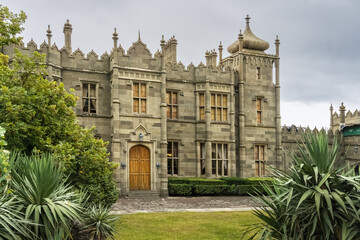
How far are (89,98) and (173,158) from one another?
6817mm

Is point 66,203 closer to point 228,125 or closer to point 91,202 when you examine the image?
point 91,202

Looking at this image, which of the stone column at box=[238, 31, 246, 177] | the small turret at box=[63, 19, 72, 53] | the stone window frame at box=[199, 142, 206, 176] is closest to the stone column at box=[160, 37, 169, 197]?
the stone window frame at box=[199, 142, 206, 176]

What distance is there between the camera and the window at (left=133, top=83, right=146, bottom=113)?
961 inches

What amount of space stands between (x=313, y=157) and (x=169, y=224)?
774 centimetres

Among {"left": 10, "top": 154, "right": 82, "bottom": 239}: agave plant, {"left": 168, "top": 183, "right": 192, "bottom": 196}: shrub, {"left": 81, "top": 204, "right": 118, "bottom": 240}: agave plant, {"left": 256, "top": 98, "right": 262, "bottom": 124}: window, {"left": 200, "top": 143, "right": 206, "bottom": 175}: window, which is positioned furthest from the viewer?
{"left": 256, "top": 98, "right": 262, "bottom": 124}: window

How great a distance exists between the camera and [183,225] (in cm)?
1375

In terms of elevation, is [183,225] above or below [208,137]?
below

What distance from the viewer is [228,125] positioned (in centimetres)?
2755

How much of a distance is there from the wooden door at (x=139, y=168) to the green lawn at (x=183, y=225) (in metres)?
8.04

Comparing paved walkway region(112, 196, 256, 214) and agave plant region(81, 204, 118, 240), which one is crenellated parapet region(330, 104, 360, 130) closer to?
paved walkway region(112, 196, 256, 214)

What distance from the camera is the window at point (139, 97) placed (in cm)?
2442

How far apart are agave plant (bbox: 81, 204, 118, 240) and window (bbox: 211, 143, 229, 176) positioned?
17153 millimetres

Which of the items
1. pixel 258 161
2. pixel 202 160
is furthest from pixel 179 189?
pixel 258 161

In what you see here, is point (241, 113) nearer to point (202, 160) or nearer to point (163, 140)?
point (202, 160)
